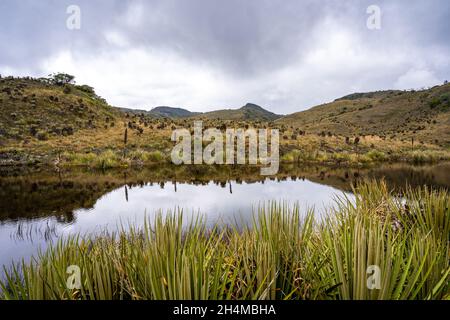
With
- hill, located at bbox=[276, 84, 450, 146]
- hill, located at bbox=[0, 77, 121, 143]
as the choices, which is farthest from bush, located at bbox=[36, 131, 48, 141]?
hill, located at bbox=[276, 84, 450, 146]

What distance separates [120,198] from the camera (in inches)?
484

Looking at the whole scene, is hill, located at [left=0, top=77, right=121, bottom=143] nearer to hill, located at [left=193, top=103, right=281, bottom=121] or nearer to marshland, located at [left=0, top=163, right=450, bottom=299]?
marshland, located at [left=0, top=163, right=450, bottom=299]

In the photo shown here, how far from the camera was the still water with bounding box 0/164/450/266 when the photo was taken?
771cm

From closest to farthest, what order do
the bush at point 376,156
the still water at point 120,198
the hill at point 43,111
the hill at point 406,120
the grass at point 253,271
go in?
the grass at point 253,271
the still water at point 120,198
the bush at point 376,156
the hill at point 43,111
the hill at point 406,120

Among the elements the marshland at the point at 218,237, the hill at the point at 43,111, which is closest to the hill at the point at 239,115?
the hill at the point at 43,111

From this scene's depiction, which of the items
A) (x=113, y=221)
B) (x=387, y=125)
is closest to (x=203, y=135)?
(x=113, y=221)

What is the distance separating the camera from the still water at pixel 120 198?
7715mm

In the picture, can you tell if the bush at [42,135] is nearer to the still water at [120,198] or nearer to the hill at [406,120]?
the still water at [120,198]

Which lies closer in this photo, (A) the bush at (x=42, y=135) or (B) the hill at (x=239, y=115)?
(A) the bush at (x=42, y=135)

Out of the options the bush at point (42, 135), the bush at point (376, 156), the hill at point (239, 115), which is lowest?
the bush at point (376, 156)

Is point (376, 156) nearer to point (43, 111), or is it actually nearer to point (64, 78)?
point (43, 111)

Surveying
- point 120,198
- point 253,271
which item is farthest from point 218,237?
point 120,198

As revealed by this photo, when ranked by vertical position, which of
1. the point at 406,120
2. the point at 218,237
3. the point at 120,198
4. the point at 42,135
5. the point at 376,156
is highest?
the point at 406,120

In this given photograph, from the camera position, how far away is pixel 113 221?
8844 millimetres
